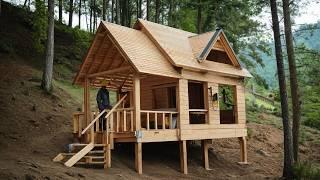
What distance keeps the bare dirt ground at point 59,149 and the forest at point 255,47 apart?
153cm

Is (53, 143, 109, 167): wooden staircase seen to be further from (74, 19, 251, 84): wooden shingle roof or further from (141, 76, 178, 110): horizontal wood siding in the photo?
(141, 76, 178, 110): horizontal wood siding

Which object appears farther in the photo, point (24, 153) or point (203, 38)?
point (203, 38)

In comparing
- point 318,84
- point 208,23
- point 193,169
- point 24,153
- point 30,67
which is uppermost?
point 208,23

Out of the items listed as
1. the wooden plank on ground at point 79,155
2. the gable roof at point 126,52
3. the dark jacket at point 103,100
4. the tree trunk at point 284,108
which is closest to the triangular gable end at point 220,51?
the gable roof at point 126,52

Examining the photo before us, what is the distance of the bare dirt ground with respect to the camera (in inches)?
525

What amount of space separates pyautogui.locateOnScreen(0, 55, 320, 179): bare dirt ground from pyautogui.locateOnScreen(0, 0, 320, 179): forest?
1.53 metres

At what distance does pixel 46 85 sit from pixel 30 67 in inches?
226

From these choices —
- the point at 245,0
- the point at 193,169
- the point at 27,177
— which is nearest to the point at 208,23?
the point at 245,0

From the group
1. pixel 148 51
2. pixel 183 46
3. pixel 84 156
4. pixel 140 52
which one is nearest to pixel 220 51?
pixel 183 46

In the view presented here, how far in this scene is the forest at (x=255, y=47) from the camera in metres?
16.4

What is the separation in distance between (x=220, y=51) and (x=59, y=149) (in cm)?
1011

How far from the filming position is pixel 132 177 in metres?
14.2

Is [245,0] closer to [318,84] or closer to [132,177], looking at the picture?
[318,84]

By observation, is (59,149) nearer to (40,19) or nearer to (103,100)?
(103,100)
